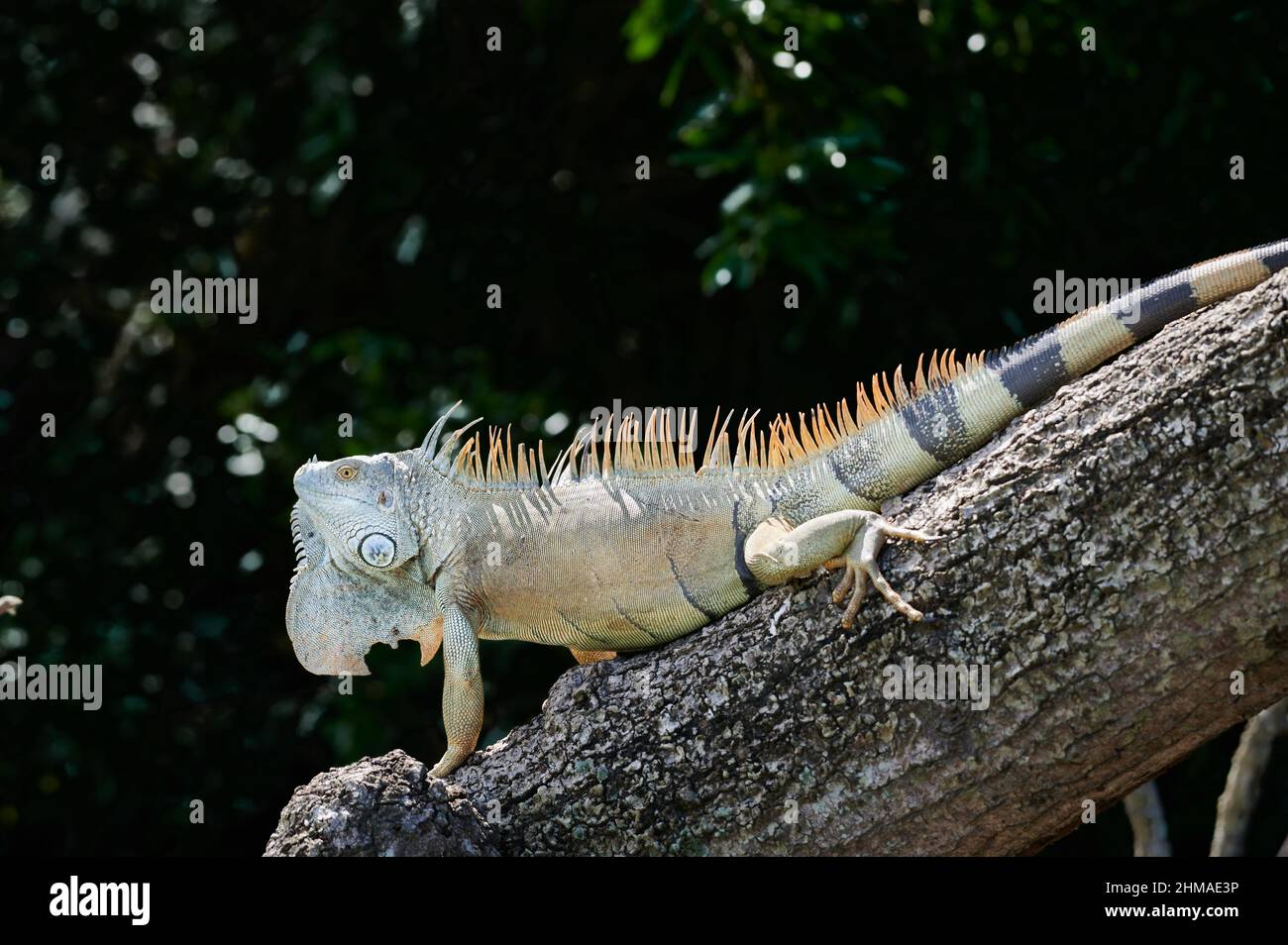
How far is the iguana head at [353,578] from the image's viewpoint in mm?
4277

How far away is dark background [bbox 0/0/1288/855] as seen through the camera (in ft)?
20.1

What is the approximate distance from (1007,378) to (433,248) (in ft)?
12.5

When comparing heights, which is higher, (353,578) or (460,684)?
(353,578)

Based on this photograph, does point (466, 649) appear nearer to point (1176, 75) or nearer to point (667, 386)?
point (667, 386)

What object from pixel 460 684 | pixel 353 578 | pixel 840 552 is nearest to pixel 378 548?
pixel 353 578

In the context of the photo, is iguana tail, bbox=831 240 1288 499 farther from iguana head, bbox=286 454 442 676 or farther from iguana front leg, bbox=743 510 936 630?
iguana head, bbox=286 454 442 676

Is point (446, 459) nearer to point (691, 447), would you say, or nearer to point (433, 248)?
point (691, 447)

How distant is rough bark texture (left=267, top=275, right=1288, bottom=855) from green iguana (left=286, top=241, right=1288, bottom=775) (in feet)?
0.43

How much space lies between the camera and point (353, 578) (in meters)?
4.33

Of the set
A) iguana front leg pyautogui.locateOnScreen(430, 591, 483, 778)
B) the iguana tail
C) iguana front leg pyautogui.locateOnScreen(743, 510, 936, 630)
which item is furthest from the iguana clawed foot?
iguana front leg pyautogui.locateOnScreen(430, 591, 483, 778)

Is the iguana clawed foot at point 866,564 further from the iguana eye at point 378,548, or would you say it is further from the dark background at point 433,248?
the dark background at point 433,248

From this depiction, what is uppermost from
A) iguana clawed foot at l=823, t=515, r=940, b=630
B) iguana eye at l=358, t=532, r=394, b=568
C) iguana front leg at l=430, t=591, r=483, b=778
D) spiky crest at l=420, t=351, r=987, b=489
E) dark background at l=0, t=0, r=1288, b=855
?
dark background at l=0, t=0, r=1288, b=855

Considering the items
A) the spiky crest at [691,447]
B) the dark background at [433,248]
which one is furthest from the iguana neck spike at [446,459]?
the dark background at [433,248]

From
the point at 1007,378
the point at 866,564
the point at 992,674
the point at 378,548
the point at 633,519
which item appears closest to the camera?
the point at 992,674
